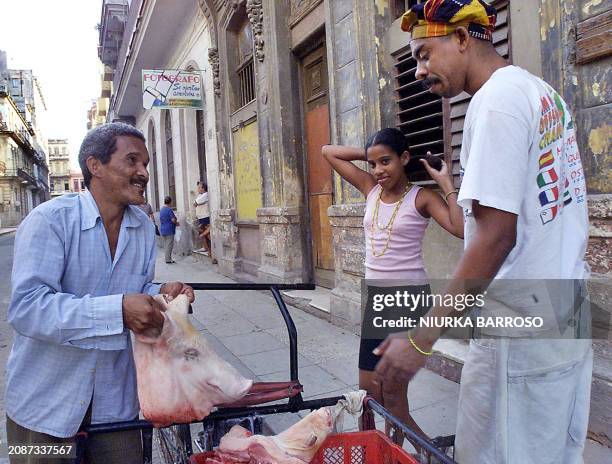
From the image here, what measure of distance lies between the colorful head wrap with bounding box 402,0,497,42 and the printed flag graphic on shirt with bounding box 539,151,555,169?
412 mm

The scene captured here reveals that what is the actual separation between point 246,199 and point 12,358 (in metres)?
7.02

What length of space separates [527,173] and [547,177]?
73 millimetres

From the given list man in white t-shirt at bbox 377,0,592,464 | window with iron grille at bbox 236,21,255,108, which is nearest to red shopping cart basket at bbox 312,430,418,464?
man in white t-shirt at bbox 377,0,592,464

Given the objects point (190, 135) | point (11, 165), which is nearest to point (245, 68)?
point (190, 135)

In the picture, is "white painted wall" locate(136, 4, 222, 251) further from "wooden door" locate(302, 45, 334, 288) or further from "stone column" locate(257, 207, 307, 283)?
"wooden door" locate(302, 45, 334, 288)

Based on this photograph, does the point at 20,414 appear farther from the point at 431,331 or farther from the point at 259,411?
the point at 431,331

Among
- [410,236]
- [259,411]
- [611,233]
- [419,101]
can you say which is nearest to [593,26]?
[611,233]

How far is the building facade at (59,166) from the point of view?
4761 inches

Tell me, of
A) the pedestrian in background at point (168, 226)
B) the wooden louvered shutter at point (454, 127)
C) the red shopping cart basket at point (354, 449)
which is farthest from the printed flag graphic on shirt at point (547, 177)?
the pedestrian in background at point (168, 226)

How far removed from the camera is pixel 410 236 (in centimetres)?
254

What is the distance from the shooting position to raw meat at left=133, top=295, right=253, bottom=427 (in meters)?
1.62

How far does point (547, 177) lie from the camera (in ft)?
4.42

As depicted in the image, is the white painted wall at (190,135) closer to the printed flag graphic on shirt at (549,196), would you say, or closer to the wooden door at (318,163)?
the wooden door at (318,163)

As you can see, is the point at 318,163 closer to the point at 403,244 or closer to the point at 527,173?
the point at 403,244
